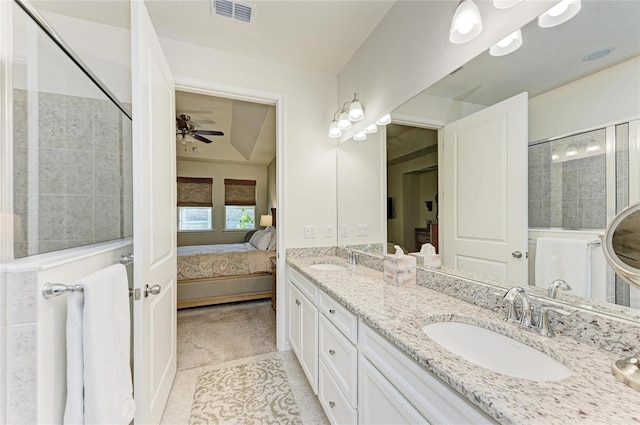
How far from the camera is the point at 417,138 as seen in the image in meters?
1.63

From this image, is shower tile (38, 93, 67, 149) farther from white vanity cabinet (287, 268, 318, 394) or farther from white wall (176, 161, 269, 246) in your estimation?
white wall (176, 161, 269, 246)

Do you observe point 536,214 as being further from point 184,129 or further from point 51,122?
point 184,129

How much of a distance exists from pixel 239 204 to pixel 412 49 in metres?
5.60

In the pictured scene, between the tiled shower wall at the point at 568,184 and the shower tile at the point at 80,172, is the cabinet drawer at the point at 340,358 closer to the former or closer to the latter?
the tiled shower wall at the point at 568,184

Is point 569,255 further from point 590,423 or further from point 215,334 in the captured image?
point 215,334

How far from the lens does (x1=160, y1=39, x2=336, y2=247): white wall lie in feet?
7.09

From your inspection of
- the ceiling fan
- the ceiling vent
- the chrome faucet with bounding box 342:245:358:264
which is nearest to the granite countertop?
the chrome faucet with bounding box 342:245:358:264

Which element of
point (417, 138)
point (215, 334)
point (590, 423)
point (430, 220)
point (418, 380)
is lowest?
point (215, 334)

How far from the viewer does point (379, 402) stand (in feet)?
3.08

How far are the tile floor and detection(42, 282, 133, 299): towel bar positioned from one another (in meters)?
1.20

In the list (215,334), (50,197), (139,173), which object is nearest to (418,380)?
(139,173)

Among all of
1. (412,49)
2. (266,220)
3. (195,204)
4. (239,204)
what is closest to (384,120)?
(412,49)

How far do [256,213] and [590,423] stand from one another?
652 centimetres

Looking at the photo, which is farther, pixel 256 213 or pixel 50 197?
pixel 256 213
